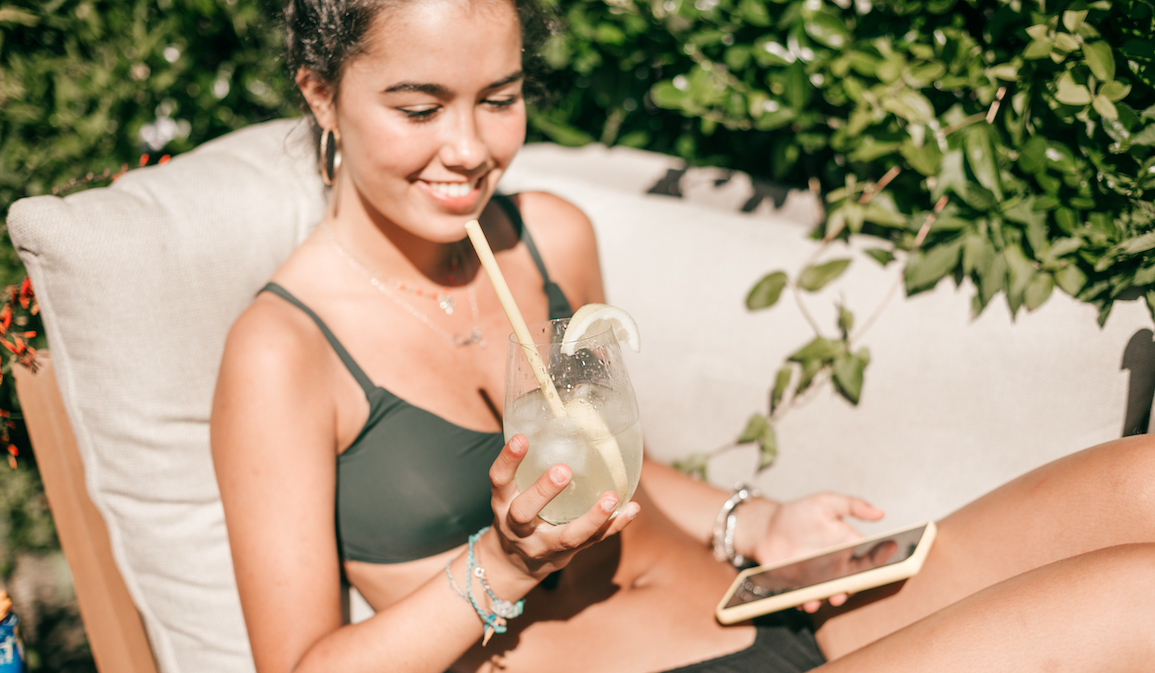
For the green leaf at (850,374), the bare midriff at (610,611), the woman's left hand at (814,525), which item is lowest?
the bare midriff at (610,611)

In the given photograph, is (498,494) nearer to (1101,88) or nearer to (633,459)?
(633,459)

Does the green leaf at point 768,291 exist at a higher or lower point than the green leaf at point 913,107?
lower

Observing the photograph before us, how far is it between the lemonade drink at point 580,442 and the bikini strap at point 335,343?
476 mm

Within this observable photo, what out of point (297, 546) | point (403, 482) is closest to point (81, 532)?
point (297, 546)

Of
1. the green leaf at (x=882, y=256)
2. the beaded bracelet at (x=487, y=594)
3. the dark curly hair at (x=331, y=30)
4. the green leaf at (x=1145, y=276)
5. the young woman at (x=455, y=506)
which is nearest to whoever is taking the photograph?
the young woman at (x=455, y=506)

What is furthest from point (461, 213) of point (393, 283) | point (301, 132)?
point (301, 132)

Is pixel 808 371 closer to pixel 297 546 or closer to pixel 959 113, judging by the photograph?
pixel 959 113

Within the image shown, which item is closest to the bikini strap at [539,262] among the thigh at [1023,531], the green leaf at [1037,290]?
the thigh at [1023,531]

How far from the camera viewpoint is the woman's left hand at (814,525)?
172 cm

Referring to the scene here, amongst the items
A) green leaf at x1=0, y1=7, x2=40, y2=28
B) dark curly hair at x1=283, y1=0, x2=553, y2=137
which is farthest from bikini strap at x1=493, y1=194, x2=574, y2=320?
green leaf at x1=0, y1=7, x2=40, y2=28

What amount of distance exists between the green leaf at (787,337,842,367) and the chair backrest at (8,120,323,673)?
1368 millimetres

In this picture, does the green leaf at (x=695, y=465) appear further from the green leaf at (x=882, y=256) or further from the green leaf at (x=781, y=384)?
A: the green leaf at (x=882, y=256)

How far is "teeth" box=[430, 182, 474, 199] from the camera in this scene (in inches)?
59.5

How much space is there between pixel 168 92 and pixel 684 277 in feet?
5.83
